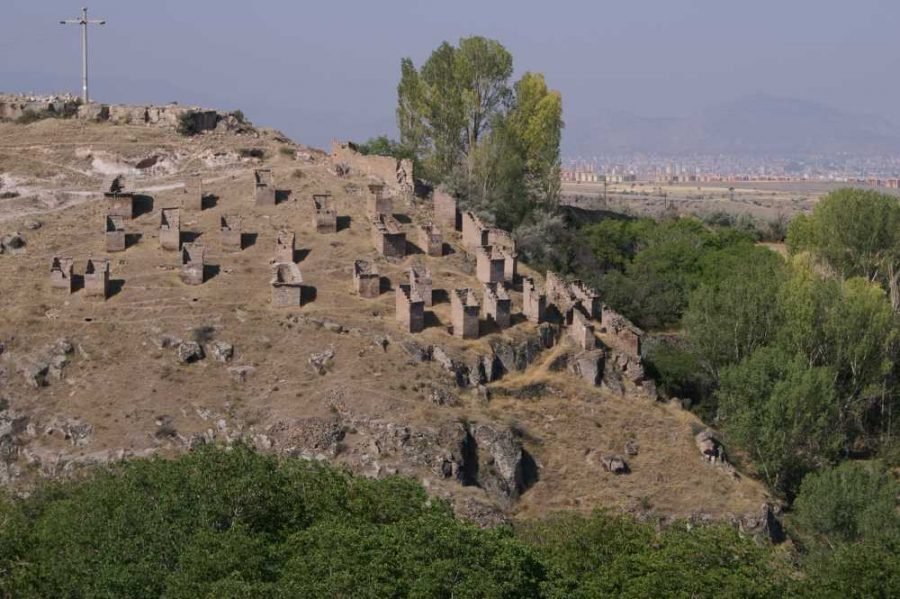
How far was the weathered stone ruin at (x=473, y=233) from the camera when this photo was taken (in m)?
57.0

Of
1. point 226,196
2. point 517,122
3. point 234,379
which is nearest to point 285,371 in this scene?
point 234,379

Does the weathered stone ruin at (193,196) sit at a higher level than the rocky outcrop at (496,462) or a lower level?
higher

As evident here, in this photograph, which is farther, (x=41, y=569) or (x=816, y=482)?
(x=816, y=482)

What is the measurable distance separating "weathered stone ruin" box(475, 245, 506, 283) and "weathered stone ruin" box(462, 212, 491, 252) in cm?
203

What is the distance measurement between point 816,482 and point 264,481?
2018cm

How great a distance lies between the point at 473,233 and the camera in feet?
189

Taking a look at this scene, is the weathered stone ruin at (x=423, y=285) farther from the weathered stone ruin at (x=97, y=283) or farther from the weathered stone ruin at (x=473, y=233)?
the weathered stone ruin at (x=97, y=283)

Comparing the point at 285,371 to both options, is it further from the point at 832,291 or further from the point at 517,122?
the point at 517,122

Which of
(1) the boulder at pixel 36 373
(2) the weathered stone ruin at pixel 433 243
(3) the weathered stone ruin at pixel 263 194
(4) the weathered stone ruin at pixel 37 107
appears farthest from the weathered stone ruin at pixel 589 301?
(4) the weathered stone ruin at pixel 37 107

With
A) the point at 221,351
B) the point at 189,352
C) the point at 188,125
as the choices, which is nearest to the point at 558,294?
the point at 221,351

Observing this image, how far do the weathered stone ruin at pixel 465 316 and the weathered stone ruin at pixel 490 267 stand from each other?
3597mm

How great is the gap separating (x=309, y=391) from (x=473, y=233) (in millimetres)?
13464

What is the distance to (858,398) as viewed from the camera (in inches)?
2181

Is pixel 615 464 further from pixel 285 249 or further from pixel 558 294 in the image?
pixel 285 249
